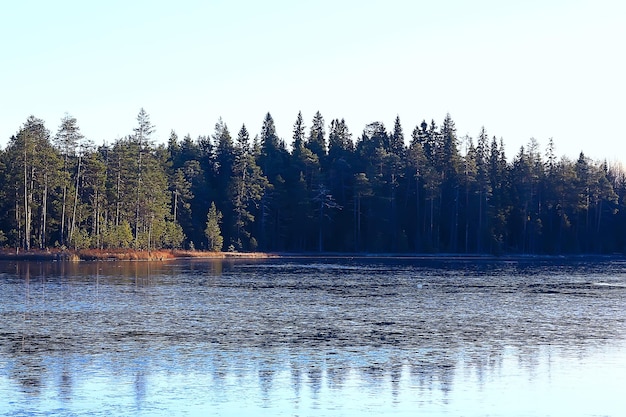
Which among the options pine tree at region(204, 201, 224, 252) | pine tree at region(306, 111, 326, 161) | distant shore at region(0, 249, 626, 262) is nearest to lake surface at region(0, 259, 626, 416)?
distant shore at region(0, 249, 626, 262)

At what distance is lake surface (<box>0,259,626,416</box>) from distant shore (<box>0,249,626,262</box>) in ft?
124

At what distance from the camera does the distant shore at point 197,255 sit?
84812mm

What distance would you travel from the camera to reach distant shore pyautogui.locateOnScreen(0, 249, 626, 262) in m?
84.8

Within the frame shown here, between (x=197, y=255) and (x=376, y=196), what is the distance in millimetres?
31522

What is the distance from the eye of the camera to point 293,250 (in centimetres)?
12419

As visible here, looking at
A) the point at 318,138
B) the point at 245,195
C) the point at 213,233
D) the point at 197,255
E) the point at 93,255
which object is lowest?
the point at 197,255

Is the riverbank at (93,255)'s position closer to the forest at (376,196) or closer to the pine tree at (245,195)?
the forest at (376,196)

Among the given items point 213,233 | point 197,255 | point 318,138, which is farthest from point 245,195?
point 318,138

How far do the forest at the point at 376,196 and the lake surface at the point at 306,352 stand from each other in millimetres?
61834

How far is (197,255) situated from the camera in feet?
340

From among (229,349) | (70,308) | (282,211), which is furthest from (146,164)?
(229,349)

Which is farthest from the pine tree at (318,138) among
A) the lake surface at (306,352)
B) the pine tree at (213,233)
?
the lake surface at (306,352)

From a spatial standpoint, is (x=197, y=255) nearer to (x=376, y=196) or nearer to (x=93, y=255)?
(x=93, y=255)

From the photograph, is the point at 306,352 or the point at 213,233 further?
the point at 213,233
